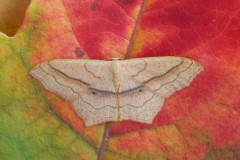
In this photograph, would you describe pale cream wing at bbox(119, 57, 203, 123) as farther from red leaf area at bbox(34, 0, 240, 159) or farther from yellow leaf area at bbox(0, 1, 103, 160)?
yellow leaf area at bbox(0, 1, 103, 160)

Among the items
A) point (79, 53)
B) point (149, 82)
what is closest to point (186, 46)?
→ point (149, 82)

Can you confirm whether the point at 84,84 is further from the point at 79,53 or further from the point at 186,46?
the point at 186,46

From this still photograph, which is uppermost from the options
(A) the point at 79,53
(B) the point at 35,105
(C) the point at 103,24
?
(C) the point at 103,24

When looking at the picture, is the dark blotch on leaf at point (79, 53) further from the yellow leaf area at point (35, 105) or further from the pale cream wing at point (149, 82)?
the pale cream wing at point (149, 82)

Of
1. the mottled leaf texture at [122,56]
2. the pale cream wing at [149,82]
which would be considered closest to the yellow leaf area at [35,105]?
the mottled leaf texture at [122,56]

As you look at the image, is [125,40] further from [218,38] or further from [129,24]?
[218,38]

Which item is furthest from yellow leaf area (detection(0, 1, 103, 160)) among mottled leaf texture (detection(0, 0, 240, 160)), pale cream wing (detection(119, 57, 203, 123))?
pale cream wing (detection(119, 57, 203, 123))
